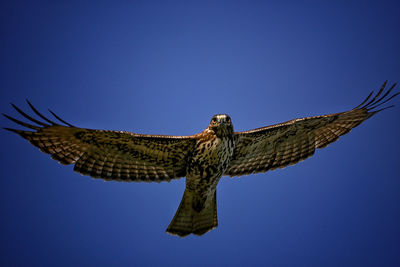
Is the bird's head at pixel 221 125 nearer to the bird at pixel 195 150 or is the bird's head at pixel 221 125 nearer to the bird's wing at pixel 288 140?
the bird at pixel 195 150

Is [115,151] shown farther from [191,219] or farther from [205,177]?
[191,219]

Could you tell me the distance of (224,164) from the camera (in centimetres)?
567

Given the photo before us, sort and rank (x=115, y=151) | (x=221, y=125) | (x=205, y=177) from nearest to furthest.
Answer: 1. (x=221, y=125)
2. (x=205, y=177)
3. (x=115, y=151)

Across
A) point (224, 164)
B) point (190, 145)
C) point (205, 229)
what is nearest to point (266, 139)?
point (224, 164)

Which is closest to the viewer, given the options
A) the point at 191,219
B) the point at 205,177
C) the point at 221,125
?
the point at 221,125

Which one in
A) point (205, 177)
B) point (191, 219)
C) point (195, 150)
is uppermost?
point (195, 150)

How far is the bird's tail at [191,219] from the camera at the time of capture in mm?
6008

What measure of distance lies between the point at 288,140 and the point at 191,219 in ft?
8.33

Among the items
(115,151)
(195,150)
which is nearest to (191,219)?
(195,150)

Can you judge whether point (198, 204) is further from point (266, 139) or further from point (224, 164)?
point (266, 139)

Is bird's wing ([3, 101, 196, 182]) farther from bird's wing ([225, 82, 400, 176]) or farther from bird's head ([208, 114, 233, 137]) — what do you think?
bird's wing ([225, 82, 400, 176])

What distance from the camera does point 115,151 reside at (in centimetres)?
591

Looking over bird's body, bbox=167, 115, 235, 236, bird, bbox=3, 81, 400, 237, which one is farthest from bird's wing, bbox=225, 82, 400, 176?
bird's body, bbox=167, 115, 235, 236

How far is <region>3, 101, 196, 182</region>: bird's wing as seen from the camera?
214 inches
